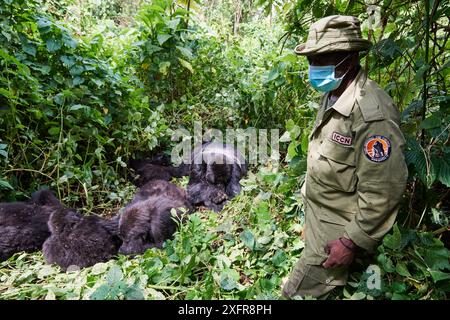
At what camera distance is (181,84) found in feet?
17.5

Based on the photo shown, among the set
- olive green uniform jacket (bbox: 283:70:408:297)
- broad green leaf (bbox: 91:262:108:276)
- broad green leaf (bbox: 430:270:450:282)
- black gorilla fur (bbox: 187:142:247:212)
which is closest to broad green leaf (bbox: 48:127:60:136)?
black gorilla fur (bbox: 187:142:247:212)

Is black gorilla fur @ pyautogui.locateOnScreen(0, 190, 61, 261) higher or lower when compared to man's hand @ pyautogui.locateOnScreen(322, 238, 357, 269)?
lower

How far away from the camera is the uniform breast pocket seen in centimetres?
171

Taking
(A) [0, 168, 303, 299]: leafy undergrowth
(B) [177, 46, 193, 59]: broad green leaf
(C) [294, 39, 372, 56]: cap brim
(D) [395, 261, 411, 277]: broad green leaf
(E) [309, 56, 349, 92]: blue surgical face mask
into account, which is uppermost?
(B) [177, 46, 193, 59]: broad green leaf

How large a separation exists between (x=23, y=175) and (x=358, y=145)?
3338 millimetres

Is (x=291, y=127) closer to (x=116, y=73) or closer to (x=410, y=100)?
(x=410, y=100)

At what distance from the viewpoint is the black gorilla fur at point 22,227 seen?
8.63 ft

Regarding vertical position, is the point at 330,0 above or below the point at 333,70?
above

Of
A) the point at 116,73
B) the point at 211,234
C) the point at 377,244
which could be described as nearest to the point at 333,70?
the point at 377,244

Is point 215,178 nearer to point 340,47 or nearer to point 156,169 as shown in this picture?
point 156,169

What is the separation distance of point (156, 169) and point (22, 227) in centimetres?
172

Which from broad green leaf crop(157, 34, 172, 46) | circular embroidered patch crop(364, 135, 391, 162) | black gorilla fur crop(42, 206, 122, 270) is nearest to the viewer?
circular embroidered patch crop(364, 135, 391, 162)

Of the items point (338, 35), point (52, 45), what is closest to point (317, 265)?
point (338, 35)

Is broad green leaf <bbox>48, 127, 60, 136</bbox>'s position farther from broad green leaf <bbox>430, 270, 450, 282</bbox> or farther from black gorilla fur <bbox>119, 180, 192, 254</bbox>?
broad green leaf <bbox>430, 270, 450, 282</bbox>
